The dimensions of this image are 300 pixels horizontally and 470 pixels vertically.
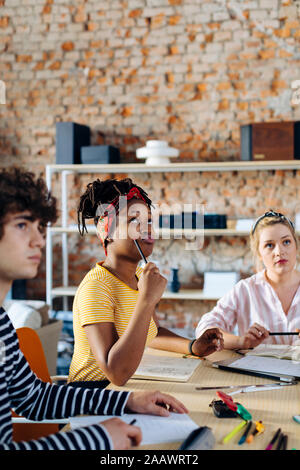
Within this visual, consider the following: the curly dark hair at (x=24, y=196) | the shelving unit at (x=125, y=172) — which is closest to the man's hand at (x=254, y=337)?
the curly dark hair at (x=24, y=196)

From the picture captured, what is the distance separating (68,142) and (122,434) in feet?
10.1

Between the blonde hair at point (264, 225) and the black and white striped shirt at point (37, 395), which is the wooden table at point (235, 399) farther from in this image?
the blonde hair at point (264, 225)

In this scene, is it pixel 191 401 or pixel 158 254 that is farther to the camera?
pixel 158 254

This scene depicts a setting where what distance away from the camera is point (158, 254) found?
399 cm

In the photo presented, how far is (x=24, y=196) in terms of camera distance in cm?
96

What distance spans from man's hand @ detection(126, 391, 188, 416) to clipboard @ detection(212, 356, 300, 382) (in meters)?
0.38

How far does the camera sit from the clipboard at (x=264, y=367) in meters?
1.38

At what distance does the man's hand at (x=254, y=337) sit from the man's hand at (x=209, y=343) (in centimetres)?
15

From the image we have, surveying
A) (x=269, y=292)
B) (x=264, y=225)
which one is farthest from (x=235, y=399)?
(x=264, y=225)

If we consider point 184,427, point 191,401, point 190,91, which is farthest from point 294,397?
point 190,91

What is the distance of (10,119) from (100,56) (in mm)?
951

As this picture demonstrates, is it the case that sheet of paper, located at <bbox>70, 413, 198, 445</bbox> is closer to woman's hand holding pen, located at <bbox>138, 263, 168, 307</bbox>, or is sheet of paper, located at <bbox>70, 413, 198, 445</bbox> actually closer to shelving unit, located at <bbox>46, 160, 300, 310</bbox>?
woman's hand holding pen, located at <bbox>138, 263, 168, 307</bbox>

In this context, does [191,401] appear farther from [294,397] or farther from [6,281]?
[6,281]

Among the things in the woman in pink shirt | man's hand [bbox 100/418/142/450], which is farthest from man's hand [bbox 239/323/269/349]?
man's hand [bbox 100/418/142/450]
